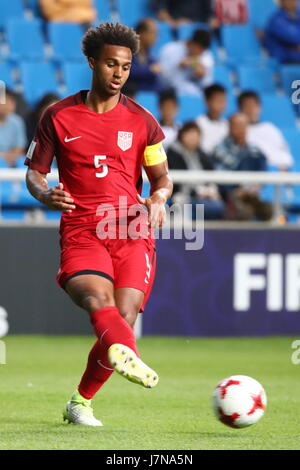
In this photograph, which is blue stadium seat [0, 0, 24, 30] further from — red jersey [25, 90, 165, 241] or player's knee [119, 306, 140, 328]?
player's knee [119, 306, 140, 328]

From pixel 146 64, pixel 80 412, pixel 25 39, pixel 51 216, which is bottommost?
pixel 80 412

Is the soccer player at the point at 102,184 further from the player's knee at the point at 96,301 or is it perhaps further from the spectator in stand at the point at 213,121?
the spectator in stand at the point at 213,121

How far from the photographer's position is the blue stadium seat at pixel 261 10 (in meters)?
17.9

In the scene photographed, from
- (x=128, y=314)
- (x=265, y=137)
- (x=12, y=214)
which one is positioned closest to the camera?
(x=128, y=314)

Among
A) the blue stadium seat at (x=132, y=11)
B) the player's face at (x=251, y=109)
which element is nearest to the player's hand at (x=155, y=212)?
the player's face at (x=251, y=109)

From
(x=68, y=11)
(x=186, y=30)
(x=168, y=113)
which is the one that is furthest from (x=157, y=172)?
(x=186, y=30)

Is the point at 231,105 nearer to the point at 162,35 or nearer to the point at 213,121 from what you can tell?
the point at 162,35

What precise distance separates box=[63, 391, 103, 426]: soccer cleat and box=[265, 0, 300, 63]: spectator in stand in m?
11.2

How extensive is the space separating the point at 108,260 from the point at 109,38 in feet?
4.11

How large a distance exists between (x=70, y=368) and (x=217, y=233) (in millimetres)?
3088

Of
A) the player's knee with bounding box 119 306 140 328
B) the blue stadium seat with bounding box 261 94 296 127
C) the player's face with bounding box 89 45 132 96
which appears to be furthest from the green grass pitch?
the blue stadium seat with bounding box 261 94 296 127

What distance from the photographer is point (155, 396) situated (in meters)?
8.34

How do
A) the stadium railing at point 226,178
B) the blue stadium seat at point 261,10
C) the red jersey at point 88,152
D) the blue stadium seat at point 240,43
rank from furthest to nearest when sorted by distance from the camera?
the blue stadium seat at point 261,10 → the blue stadium seat at point 240,43 → the stadium railing at point 226,178 → the red jersey at point 88,152
